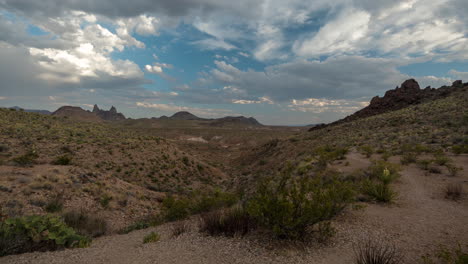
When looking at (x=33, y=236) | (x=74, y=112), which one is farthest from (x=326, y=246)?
(x=74, y=112)

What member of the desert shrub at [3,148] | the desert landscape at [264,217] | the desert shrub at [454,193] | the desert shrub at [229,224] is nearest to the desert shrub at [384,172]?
the desert landscape at [264,217]

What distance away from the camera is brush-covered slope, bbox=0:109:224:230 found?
35.9 ft

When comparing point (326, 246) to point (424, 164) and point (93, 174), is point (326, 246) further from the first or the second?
point (93, 174)

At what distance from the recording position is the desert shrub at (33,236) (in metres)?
4.77

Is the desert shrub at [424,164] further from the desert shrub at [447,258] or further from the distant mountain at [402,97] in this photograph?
the distant mountain at [402,97]

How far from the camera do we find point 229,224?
523 centimetres

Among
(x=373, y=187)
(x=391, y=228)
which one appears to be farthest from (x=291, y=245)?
(x=373, y=187)


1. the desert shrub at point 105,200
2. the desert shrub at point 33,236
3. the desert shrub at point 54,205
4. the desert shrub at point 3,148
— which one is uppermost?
the desert shrub at point 3,148

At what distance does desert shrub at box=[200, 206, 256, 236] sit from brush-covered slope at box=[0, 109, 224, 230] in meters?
7.68

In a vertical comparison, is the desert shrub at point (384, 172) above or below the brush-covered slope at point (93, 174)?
above

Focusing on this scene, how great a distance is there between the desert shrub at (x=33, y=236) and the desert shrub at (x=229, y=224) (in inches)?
122

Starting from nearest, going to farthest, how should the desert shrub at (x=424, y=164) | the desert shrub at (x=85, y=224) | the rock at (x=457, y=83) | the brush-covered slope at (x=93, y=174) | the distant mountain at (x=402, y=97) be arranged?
the desert shrub at (x=85, y=224) → the desert shrub at (x=424, y=164) → the brush-covered slope at (x=93, y=174) → the rock at (x=457, y=83) → the distant mountain at (x=402, y=97)

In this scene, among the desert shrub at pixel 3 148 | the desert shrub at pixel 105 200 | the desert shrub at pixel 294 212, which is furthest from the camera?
the desert shrub at pixel 3 148

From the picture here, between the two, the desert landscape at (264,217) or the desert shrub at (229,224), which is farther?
the desert shrub at (229,224)
